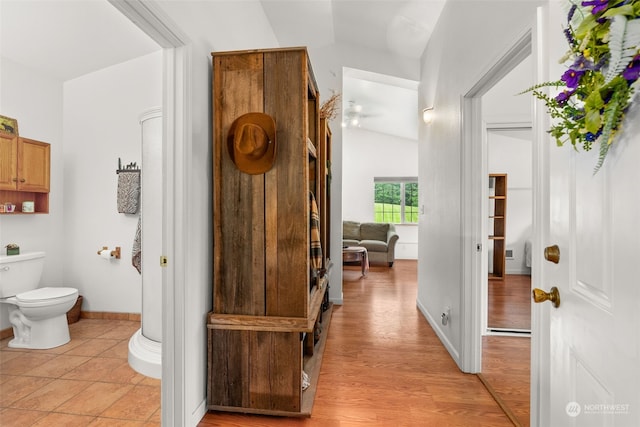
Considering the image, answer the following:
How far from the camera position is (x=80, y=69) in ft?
10.0

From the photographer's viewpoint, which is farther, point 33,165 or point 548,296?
point 33,165

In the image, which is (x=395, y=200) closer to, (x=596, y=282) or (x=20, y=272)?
(x=20, y=272)

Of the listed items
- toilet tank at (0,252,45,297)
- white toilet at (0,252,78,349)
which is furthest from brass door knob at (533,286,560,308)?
toilet tank at (0,252,45,297)

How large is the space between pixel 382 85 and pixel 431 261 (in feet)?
9.10

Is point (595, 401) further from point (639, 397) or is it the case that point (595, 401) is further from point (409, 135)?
point (409, 135)

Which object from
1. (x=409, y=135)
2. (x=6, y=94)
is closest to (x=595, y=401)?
(x=6, y=94)

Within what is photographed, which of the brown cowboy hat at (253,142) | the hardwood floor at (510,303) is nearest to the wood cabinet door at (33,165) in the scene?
the brown cowboy hat at (253,142)

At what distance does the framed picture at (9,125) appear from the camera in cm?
265

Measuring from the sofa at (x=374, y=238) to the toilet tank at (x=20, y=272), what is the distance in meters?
4.61

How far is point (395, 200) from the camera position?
7672 millimetres

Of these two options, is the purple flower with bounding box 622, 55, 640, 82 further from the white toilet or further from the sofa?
the sofa

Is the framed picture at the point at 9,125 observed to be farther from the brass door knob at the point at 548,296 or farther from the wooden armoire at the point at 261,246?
the brass door knob at the point at 548,296

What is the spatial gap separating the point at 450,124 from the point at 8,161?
12.5ft

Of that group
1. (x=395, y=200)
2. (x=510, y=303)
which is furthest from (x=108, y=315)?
(x=395, y=200)
